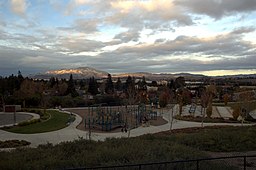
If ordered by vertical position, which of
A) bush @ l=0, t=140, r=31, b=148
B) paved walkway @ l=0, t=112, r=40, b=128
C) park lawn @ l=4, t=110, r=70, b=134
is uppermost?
bush @ l=0, t=140, r=31, b=148

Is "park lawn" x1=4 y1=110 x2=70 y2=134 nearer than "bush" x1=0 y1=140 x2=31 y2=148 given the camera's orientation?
No

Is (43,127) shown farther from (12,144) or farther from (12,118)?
(12,118)

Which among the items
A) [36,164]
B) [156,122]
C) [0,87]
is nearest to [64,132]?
[156,122]

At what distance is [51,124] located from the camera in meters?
35.7

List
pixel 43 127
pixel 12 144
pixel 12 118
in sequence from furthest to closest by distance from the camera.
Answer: pixel 12 118 < pixel 43 127 < pixel 12 144

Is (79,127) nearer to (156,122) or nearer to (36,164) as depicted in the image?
(156,122)

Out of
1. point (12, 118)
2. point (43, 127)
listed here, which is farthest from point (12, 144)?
point (12, 118)

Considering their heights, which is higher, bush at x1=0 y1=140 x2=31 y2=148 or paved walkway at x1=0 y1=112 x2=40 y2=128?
bush at x1=0 y1=140 x2=31 y2=148

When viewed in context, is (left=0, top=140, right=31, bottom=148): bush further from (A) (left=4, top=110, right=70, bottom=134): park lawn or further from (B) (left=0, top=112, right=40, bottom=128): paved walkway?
(B) (left=0, top=112, right=40, bottom=128): paved walkway

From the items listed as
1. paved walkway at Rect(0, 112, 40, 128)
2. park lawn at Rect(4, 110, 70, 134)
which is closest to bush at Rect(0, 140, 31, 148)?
park lawn at Rect(4, 110, 70, 134)

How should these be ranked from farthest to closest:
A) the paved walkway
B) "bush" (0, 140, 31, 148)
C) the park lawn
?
the paved walkway → the park lawn → "bush" (0, 140, 31, 148)

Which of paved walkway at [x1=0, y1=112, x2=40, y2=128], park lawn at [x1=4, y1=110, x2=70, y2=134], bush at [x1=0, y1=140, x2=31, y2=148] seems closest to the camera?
bush at [x1=0, y1=140, x2=31, y2=148]

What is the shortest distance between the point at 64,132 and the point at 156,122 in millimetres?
13058

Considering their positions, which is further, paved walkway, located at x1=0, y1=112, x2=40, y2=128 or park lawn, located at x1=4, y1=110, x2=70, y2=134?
paved walkway, located at x1=0, y1=112, x2=40, y2=128
